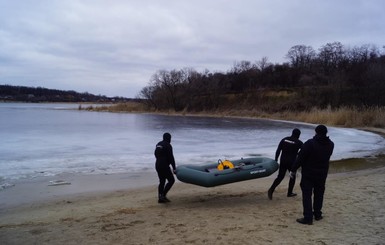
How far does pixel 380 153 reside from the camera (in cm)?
1508

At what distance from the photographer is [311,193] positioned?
5.79 m

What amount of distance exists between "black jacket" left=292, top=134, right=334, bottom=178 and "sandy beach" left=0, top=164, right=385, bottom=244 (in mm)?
773

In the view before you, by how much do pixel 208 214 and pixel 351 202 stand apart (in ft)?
8.52

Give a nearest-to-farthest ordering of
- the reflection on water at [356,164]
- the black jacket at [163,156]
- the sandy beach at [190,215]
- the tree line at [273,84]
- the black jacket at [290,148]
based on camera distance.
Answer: the sandy beach at [190,215] < the black jacket at [290,148] < the black jacket at [163,156] < the reflection on water at [356,164] < the tree line at [273,84]

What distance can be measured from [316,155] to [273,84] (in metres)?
70.5

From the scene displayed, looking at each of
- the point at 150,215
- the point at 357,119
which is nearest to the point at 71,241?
the point at 150,215

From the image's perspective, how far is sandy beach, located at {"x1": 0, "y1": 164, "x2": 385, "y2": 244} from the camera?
16.8ft

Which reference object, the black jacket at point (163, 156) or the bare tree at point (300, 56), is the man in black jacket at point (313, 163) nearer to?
the black jacket at point (163, 156)

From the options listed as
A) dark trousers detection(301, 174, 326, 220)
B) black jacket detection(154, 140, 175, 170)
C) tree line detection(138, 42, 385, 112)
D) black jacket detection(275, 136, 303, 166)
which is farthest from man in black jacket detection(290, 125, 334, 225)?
tree line detection(138, 42, 385, 112)

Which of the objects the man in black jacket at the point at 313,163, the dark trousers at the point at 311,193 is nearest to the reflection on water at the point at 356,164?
the dark trousers at the point at 311,193

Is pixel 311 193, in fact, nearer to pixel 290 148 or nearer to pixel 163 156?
pixel 290 148

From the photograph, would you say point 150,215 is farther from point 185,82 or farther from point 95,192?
point 185,82

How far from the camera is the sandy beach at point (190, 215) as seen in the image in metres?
5.13

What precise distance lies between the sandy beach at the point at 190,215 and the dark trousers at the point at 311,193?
19 cm
